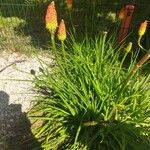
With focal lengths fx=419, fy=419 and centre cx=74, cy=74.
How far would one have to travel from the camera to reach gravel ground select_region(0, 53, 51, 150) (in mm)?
4301

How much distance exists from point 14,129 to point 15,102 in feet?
1.60

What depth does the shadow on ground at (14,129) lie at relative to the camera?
13.8 feet

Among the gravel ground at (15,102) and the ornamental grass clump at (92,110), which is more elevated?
the ornamental grass clump at (92,110)

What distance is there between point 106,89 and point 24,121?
1.14 m

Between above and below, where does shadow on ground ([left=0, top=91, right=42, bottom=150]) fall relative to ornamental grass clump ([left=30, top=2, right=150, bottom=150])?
below

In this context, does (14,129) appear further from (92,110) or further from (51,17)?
(51,17)

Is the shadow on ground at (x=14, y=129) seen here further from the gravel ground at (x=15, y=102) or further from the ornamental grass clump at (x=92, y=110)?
the ornamental grass clump at (x=92, y=110)

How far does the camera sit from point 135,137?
3.72 metres

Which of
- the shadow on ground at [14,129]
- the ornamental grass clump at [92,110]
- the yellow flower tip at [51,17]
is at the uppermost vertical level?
the yellow flower tip at [51,17]

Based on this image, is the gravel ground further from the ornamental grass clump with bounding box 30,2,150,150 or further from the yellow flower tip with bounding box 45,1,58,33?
the yellow flower tip with bounding box 45,1,58,33

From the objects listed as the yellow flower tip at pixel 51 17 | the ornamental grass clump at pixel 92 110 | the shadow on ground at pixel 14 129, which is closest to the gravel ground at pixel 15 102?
the shadow on ground at pixel 14 129

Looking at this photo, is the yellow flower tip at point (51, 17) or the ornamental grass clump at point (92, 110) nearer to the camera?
the yellow flower tip at point (51, 17)


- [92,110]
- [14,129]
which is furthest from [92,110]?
[14,129]

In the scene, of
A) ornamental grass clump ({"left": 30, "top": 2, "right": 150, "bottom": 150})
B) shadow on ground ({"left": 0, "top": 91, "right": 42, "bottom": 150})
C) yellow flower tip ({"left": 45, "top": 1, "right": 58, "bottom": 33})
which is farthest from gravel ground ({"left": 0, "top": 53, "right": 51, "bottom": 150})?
yellow flower tip ({"left": 45, "top": 1, "right": 58, "bottom": 33})
